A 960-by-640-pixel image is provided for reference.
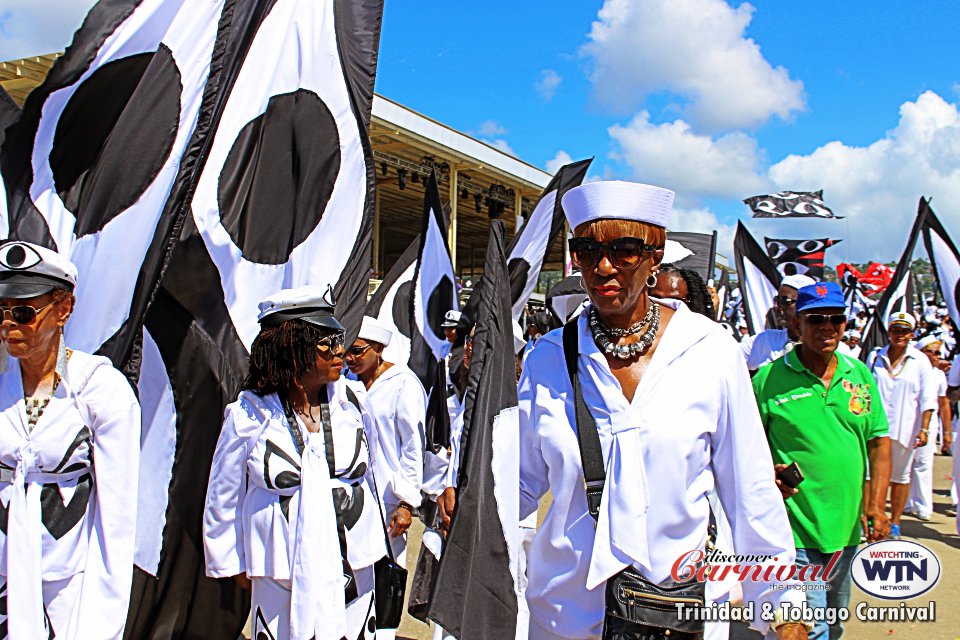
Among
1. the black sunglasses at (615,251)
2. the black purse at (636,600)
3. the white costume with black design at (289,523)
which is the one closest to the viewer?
the black purse at (636,600)

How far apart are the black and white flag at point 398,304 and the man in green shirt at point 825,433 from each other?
3.20 meters

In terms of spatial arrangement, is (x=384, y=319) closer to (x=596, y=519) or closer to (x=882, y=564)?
(x=882, y=564)

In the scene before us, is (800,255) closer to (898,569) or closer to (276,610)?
(898,569)

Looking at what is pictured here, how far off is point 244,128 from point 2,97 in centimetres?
100

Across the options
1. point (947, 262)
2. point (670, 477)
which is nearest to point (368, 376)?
point (670, 477)

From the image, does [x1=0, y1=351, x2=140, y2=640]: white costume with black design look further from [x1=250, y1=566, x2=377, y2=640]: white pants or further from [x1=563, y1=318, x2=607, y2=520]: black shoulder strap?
[x1=563, y1=318, x2=607, y2=520]: black shoulder strap

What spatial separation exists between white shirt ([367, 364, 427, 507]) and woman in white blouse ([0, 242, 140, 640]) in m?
2.17

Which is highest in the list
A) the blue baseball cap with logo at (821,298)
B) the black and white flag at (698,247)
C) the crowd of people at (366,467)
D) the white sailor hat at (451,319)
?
the black and white flag at (698,247)

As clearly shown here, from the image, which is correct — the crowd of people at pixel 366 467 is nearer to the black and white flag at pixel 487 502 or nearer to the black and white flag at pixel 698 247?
the black and white flag at pixel 487 502

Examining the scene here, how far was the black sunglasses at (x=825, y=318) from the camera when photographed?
3.73m

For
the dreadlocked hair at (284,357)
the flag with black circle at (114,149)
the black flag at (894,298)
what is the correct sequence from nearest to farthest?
1. the dreadlocked hair at (284,357)
2. the flag with black circle at (114,149)
3. the black flag at (894,298)

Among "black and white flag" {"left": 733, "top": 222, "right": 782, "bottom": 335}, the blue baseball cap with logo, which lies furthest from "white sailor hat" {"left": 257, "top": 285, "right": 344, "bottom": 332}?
"black and white flag" {"left": 733, "top": 222, "right": 782, "bottom": 335}

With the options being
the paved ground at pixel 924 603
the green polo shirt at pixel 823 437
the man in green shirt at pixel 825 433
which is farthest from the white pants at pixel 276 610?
the paved ground at pixel 924 603

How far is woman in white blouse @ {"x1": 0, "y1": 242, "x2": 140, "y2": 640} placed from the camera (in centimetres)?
227
